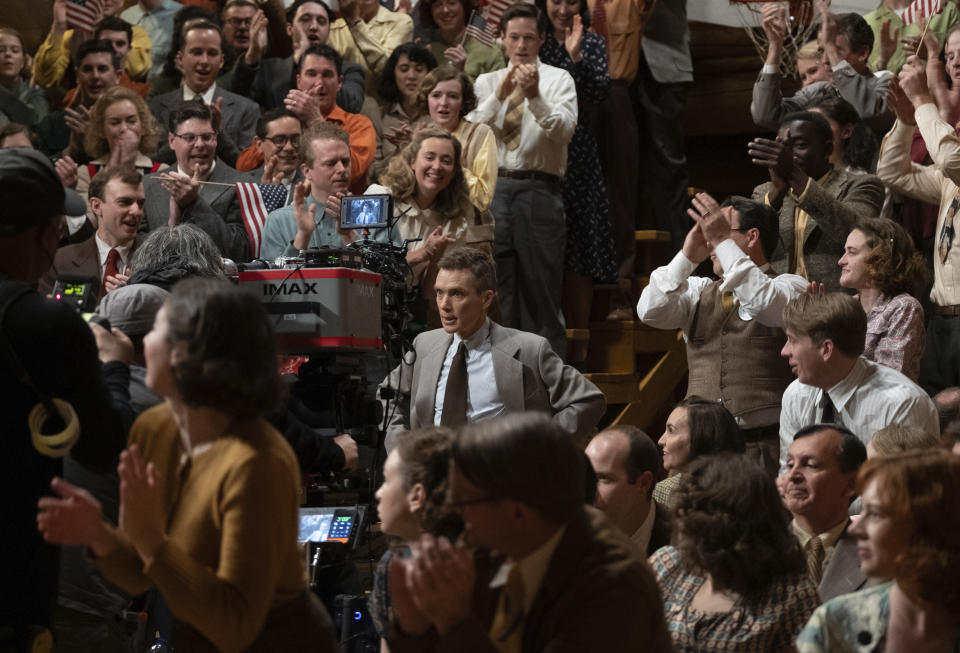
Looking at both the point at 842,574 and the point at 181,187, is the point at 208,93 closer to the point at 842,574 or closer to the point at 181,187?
the point at 181,187

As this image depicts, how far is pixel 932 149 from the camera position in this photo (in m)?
5.42

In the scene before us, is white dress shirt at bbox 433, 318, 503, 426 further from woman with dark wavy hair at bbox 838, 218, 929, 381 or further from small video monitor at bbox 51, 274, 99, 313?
small video monitor at bbox 51, 274, 99, 313

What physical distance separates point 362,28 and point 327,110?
36.6 inches

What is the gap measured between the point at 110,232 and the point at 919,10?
432 centimetres

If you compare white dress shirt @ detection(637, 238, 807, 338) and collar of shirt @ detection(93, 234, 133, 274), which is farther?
collar of shirt @ detection(93, 234, 133, 274)

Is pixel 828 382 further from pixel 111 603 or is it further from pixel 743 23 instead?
pixel 743 23

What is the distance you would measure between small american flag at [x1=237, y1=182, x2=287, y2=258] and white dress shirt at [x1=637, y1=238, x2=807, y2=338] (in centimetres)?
162

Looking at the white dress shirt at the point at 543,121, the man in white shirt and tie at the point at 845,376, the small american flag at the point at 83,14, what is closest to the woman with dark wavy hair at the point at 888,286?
the man in white shirt and tie at the point at 845,376

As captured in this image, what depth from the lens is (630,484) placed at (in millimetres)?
3605

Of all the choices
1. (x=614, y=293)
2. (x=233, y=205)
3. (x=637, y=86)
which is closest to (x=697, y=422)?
(x=233, y=205)

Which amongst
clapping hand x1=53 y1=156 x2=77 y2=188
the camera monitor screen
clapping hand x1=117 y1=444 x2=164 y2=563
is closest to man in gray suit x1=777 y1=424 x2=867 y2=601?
the camera monitor screen

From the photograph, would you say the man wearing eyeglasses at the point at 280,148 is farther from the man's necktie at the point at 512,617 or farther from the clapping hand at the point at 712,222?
the man's necktie at the point at 512,617

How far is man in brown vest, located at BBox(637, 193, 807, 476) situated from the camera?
465cm

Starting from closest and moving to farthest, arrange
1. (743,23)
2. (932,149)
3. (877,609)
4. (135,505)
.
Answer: (135,505) < (877,609) < (932,149) < (743,23)
